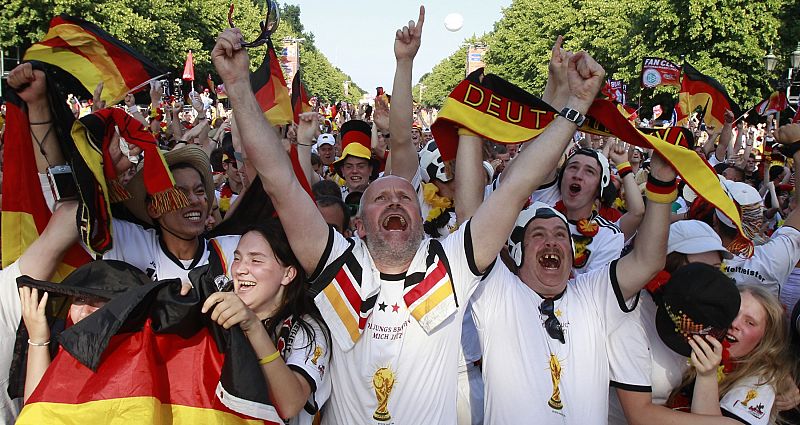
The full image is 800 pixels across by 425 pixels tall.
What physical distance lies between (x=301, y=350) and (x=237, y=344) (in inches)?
17.7

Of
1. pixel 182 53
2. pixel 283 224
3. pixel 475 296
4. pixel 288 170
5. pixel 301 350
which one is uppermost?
pixel 182 53

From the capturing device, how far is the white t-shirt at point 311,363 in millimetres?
3029

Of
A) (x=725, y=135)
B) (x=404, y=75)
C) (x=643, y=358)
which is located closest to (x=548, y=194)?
(x=404, y=75)

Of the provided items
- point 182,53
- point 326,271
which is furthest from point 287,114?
point 182,53

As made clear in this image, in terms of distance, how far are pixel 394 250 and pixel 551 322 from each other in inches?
32.7

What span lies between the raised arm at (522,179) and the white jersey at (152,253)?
1411mm

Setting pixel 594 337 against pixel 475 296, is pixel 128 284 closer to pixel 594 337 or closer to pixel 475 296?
pixel 475 296

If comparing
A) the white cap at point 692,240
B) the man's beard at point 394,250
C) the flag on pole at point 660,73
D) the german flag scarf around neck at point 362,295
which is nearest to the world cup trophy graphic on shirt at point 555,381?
the german flag scarf around neck at point 362,295

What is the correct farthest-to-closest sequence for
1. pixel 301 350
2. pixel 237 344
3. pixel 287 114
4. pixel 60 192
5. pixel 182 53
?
pixel 182 53 → pixel 287 114 → pixel 60 192 → pixel 301 350 → pixel 237 344

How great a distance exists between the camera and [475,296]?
3.34 m

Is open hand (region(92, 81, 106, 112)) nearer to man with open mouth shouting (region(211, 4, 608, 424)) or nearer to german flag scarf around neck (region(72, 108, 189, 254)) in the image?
german flag scarf around neck (region(72, 108, 189, 254))

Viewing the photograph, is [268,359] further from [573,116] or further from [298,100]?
[298,100]

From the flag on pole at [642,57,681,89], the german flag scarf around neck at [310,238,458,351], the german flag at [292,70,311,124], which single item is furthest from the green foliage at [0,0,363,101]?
the german flag scarf around neck at [310,238,458,351]

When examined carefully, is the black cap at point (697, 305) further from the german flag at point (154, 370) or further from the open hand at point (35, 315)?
the open hand at point (35, 315)
